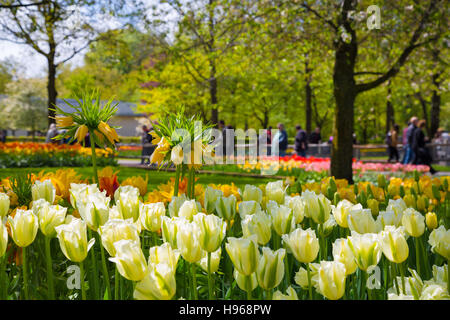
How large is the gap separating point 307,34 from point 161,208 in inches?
360

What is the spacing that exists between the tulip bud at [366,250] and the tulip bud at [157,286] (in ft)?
1.76

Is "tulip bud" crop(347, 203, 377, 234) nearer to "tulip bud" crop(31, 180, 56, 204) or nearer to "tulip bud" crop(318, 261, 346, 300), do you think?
"tulip bud" crop(318, 261, 346, 300)

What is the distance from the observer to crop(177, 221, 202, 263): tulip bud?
4.26 ft

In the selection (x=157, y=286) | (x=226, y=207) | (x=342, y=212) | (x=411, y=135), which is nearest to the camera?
(x=157, y=286)

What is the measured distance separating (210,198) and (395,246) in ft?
3.44

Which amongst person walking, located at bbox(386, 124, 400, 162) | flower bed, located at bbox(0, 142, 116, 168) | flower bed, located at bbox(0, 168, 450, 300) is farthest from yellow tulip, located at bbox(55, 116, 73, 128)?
person walking, located at bbox(386, 124, 400, 162)

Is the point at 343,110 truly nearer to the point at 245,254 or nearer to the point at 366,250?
the point at 366,250

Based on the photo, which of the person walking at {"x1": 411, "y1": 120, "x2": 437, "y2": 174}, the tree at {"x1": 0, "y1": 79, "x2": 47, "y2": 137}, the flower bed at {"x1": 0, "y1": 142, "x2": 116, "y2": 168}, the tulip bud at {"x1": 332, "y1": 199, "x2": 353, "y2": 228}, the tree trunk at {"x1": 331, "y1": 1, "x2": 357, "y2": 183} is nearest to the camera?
the tulip bud at {"x1": 332, "y1": 199, "x2": 353, "y2": 228}

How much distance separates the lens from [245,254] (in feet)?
3.96

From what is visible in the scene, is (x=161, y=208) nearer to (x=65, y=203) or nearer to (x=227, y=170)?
(x=65, y=203)

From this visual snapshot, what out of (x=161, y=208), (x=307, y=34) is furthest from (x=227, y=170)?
(x=161, y=208)

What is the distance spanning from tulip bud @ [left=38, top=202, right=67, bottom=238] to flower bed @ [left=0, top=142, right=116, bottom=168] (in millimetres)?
12639

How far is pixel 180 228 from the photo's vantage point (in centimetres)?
131

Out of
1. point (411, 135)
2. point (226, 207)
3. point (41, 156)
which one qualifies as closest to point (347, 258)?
point (226, 207)
